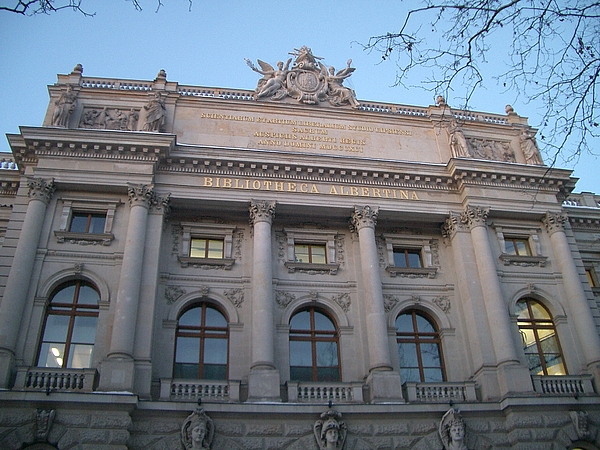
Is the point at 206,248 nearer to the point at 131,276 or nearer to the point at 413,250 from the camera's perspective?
the point at 131,276

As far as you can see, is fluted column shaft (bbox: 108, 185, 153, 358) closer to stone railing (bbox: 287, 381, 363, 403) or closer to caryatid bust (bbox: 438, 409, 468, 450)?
stone railing (bbox: 287, 381, 363, 403)

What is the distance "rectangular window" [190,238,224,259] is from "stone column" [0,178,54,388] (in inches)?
212

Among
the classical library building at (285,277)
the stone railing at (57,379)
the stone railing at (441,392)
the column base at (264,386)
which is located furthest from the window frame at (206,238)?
the stone railing at (441,392)

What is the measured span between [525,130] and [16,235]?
21.4 m

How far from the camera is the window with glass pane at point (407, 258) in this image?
960 inches

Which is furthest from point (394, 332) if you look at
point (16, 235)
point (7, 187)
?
point (7, 187)

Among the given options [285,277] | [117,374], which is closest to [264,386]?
[117,374]

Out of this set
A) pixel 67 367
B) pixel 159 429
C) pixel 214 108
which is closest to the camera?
pixel 159 429

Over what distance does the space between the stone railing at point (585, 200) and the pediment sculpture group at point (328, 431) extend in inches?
581

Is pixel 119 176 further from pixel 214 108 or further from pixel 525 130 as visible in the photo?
pixel 525 130

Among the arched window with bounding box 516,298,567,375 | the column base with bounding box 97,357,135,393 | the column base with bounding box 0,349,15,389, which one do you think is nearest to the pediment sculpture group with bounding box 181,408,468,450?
the column base with bounding box 97,357,135,393

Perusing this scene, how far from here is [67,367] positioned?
19.5m

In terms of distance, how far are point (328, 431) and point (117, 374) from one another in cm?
650

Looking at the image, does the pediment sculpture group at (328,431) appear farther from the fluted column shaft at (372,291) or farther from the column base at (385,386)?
the fluted column shaft at (372,291)
